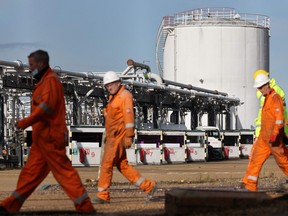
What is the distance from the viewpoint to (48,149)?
9.52 m

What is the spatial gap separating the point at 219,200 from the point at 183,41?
173 feet

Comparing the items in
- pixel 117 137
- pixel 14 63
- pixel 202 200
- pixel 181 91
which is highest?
pixel 14 63

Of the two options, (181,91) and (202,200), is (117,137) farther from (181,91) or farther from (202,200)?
(181,91)

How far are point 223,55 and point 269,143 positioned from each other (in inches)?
1914

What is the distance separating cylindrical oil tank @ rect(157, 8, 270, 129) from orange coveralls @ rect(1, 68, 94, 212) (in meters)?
51.4

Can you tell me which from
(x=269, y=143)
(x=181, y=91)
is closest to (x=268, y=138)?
(x=269, y=143)

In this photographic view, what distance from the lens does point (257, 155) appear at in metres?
12.4

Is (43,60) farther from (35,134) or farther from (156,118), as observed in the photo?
(156,118)

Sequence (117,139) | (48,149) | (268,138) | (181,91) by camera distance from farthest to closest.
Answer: (181,91) < (268,138) < (117,139) < (48,149)

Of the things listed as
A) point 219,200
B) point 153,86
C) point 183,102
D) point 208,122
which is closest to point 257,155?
point 219,200

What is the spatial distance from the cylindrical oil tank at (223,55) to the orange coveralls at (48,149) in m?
51.4

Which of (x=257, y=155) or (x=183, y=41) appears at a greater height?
(x=183, y=41)

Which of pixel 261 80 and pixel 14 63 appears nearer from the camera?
pixel 261 80

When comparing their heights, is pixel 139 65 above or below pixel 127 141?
above
